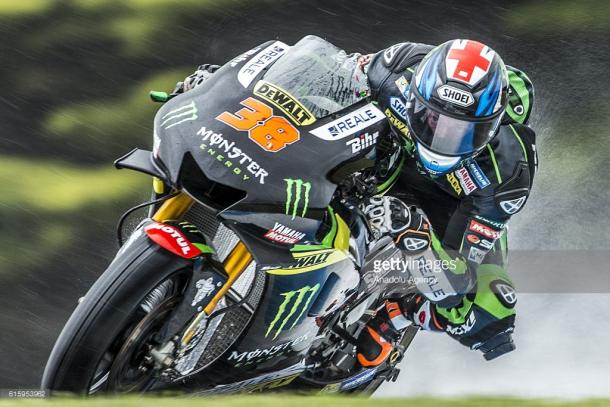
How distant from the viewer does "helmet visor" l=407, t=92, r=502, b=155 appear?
380 cm

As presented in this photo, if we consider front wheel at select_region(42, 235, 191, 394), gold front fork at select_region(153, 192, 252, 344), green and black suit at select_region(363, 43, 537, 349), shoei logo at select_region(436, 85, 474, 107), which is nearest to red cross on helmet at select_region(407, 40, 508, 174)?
shoei logo at select_region(436, 85, 474, 107)

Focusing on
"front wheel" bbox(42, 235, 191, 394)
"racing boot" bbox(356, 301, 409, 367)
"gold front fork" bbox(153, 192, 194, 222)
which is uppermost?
"gold front fork" bbox(153, 192, 194, 222)

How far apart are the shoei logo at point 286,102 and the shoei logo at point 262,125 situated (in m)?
0.04

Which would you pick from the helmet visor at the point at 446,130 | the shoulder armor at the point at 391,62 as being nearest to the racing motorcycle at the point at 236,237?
the helmet visor at the point at 446,130

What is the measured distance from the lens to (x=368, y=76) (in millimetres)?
4395

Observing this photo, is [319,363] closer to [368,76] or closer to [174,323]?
[174,323]

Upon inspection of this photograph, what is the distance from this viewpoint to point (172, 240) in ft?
11.5

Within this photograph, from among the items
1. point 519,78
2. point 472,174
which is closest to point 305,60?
point 472,174

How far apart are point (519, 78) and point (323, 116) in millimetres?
1416

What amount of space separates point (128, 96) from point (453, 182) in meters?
2.49

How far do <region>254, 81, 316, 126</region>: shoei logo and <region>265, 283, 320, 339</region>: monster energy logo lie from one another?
65 centimetres

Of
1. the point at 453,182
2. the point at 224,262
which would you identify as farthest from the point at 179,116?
the point at 453,182

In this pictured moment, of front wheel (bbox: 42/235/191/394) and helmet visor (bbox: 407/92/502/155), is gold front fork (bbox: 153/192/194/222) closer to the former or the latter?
front wheel (bbox: 42/235/191/394)

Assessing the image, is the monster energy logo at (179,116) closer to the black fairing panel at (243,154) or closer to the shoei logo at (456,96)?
the black fairing panel at (243,154)
